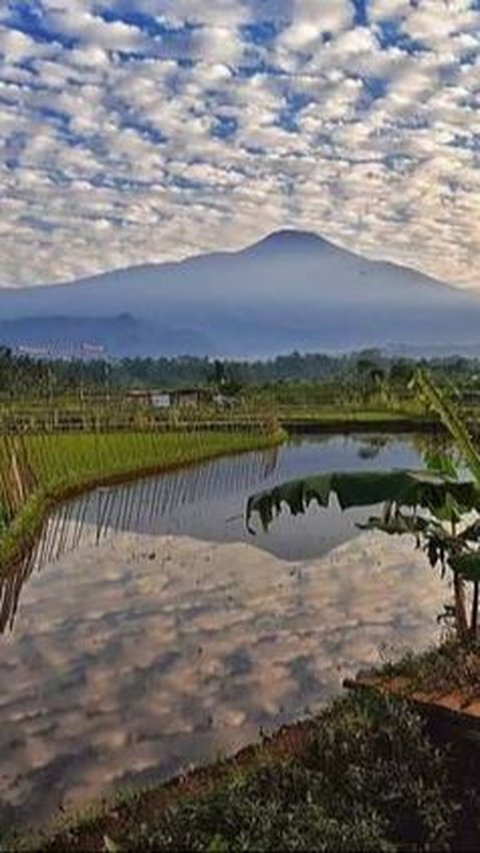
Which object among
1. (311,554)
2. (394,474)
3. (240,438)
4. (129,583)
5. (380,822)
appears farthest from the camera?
(240,438)

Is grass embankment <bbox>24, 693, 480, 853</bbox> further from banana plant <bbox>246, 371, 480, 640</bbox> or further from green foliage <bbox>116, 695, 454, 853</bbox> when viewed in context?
banana plant <bbox>246, 371, 480, 640</bbox>

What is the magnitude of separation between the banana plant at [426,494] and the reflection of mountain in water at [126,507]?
3.81 meters

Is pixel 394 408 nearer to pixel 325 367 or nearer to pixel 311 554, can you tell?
pixel 311 554

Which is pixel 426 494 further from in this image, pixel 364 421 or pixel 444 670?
pixel 364 421

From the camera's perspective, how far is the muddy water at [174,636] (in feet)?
20.2

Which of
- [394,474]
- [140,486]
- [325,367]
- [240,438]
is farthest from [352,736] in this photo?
[325,367]

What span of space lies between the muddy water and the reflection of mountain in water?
3.0 inches

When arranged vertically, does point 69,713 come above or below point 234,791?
below

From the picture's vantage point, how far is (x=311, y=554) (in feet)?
41.6

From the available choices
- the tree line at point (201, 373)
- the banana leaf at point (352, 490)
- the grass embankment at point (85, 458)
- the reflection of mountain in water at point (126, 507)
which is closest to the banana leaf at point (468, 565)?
the banana leaf at point (352, 490)

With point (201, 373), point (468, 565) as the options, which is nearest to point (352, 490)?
point (468, 565)

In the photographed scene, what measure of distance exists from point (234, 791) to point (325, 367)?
147434 millimetres

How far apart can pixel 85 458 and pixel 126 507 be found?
178 inches

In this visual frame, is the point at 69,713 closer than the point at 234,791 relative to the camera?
No
